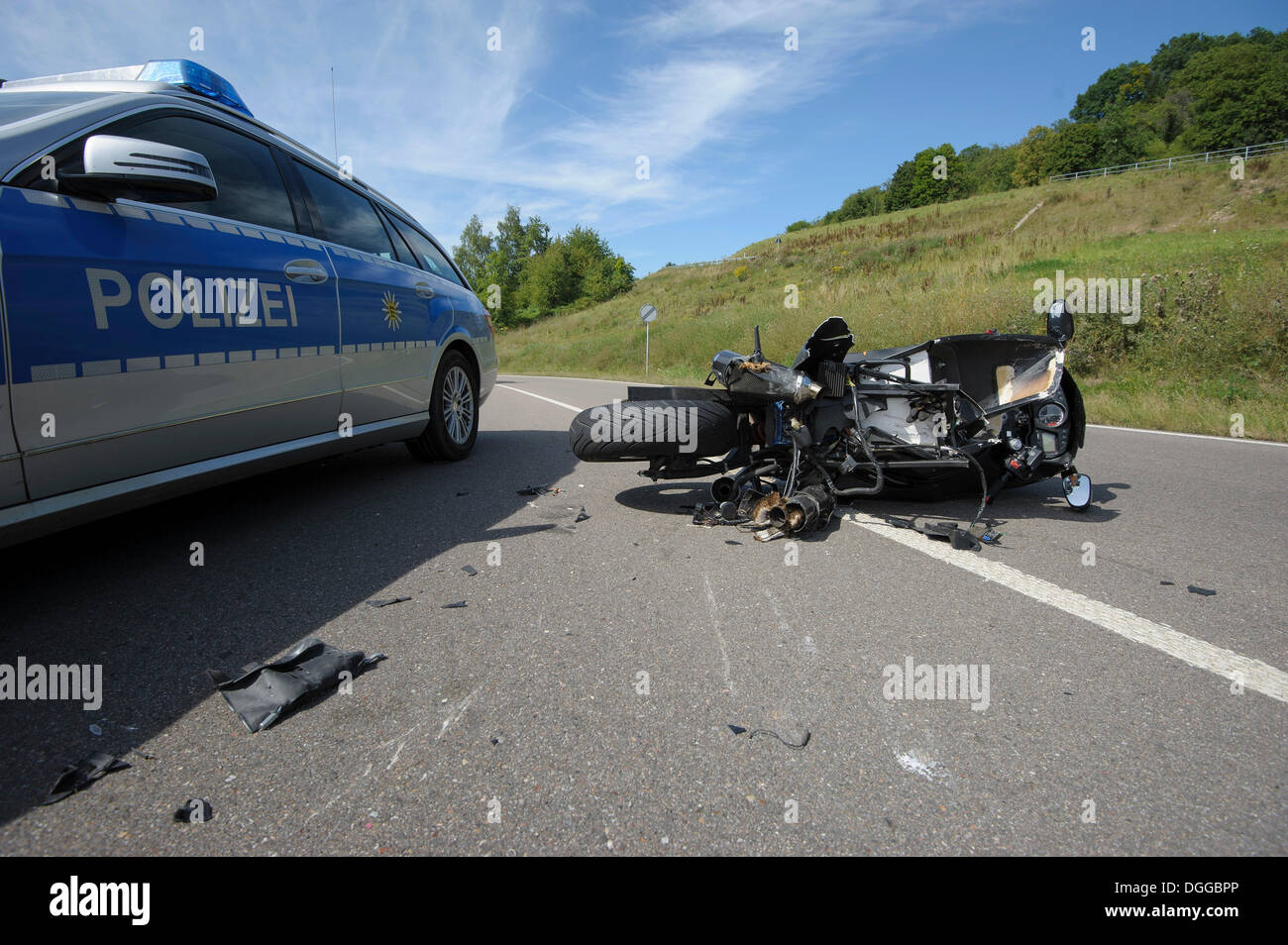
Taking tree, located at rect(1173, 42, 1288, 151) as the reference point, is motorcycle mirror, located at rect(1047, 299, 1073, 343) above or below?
below

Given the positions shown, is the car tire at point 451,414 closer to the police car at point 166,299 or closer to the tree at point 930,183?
the police car at point 166,299

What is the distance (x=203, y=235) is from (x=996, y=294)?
1679 centimetres

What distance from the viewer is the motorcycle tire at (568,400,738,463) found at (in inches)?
169

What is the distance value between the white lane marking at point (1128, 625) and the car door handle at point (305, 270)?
3.68 meters

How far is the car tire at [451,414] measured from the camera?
5637 millimetres

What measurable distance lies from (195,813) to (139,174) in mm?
2297

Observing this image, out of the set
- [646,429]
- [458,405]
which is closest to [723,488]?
[646,429]

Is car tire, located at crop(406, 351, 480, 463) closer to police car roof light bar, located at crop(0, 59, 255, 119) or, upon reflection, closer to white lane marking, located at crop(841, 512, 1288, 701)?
police car roof light bar, located at crop(0, 59, 255, 119)

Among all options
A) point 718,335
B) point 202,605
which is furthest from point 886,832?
point 718,335

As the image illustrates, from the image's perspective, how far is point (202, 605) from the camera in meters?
2.86

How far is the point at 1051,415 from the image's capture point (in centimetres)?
452

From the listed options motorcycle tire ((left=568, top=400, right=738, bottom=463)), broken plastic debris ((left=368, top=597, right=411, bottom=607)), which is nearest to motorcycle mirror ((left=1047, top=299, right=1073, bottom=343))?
motorcycle tire ((left=568, top=400, right=738, bottom=463))

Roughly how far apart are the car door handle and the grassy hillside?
9.53 m

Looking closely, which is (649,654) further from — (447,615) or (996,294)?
(996,294)
